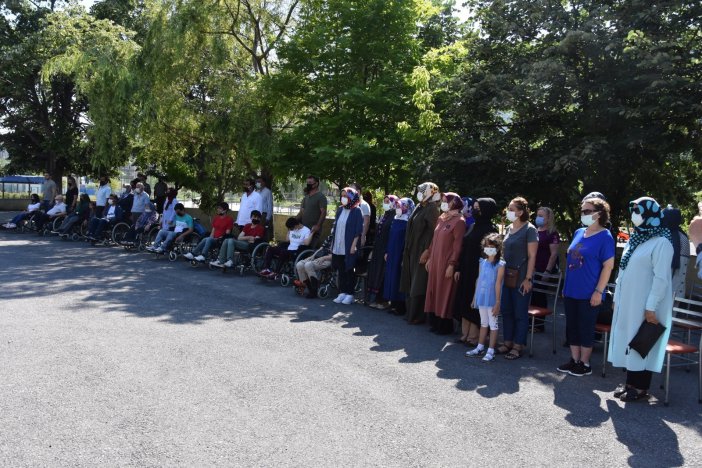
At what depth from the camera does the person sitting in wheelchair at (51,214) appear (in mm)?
20641

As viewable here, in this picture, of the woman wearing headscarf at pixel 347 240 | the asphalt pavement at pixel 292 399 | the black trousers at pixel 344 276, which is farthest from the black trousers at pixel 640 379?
the black trousers at pixel 344 276

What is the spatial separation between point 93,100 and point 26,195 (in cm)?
2329

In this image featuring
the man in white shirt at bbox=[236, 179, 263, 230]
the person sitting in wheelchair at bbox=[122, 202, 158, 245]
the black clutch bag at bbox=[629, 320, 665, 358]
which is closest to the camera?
the black clutch bag at bbox=[629, 320, 665, 358]

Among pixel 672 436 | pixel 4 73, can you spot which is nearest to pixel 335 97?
pixel 672 436

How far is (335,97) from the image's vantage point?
16.7 m

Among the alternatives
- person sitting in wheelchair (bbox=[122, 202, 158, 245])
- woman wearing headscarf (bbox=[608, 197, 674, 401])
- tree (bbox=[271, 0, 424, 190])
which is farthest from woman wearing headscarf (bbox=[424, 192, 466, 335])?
person sitting in wheelchair (bbox=[122, 202, 158, 245])

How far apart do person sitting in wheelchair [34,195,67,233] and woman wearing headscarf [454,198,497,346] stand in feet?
52.7

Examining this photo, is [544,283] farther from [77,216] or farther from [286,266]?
[77,216]

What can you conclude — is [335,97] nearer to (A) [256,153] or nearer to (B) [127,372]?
(A) [256,153]

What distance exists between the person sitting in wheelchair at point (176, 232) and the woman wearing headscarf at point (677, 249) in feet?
33.9

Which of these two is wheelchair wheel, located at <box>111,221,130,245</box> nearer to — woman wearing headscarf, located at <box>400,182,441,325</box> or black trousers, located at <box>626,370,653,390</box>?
woman wearing headscarf, located at <box>400,182,441,325</box>

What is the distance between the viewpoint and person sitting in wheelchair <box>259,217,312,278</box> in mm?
12423

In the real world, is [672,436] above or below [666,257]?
below

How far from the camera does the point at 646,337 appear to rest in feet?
19.4
